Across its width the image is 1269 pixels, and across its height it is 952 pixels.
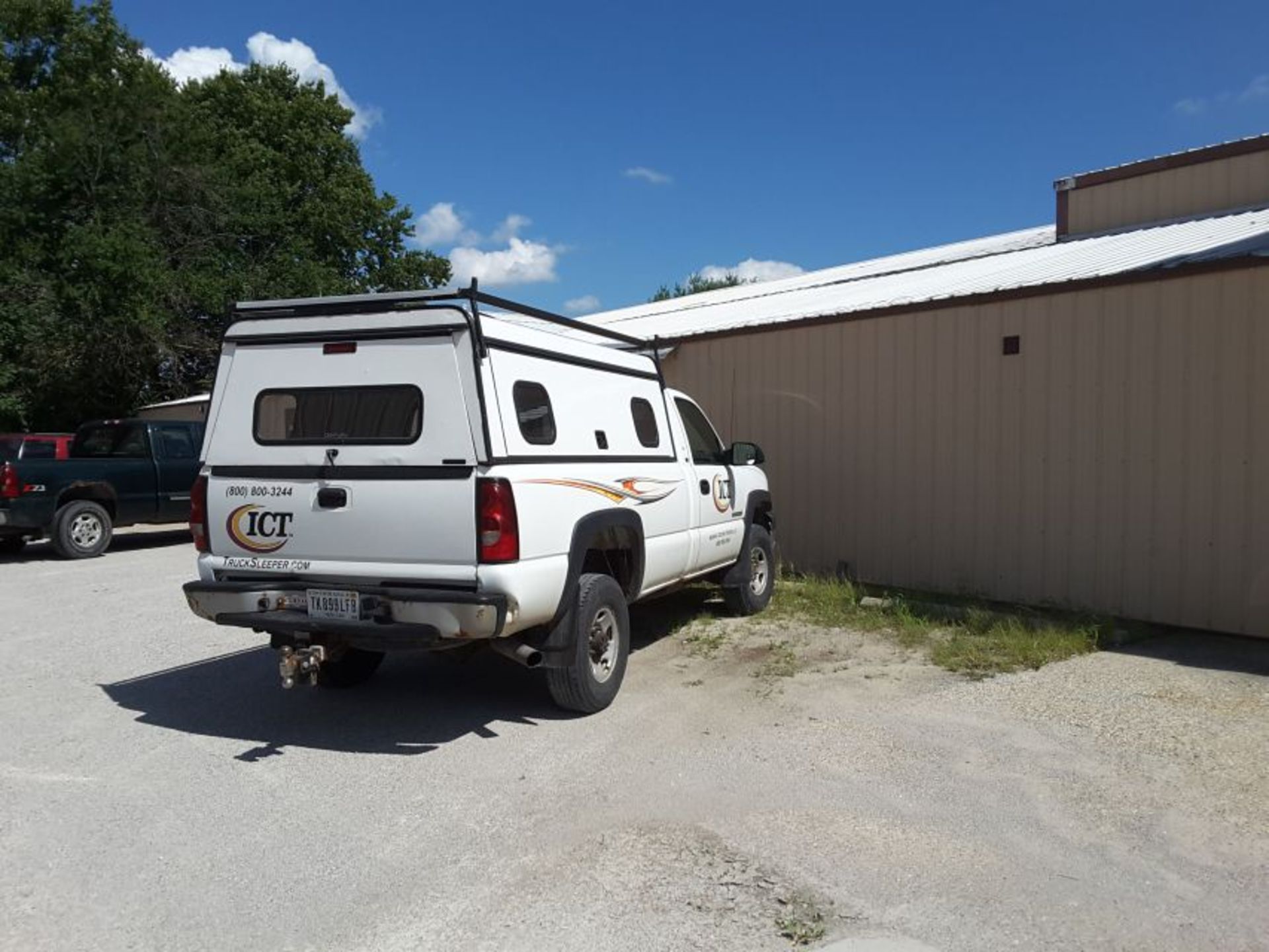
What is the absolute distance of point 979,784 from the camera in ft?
15.5

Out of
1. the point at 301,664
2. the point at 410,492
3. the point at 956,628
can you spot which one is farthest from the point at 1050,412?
the point at 301,664

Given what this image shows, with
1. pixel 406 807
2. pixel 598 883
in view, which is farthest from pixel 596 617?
pixel 598 883

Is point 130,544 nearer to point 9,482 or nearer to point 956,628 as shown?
point 9,482

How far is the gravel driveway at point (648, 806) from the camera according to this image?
3.47 meters

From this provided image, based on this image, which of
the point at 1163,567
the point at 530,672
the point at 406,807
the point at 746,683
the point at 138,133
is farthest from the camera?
the point at 138,133

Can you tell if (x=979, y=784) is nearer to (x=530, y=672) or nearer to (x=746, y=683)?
(x=746, y=683)

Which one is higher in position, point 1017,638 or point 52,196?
point 52,196

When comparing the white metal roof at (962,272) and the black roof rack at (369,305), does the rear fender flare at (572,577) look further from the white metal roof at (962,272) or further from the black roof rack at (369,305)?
the white metal roof at (962,272)

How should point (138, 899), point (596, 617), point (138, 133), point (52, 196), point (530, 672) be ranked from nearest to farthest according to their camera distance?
point (138, 899)
point (596, 617)
point (530, 672)
point (52, 196)
point (138, 133)

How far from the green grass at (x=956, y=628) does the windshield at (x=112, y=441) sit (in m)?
9.85

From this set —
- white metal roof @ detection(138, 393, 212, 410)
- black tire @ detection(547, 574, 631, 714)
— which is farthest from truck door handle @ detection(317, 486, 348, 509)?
white metal roof @ detection(138, 393, 212, 410)

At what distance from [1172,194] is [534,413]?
36.2ft

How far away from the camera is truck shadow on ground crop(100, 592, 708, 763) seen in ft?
18.3

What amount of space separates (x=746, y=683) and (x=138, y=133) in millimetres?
25231
